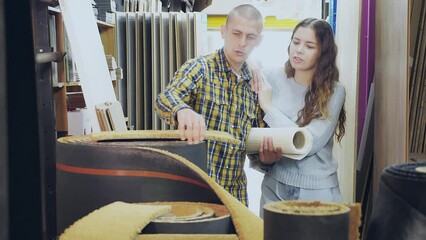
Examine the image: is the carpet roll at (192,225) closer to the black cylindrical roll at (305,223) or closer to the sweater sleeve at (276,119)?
the black cylindrical roll at (305,223)

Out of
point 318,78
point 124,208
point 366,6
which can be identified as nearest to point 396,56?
point 318,78

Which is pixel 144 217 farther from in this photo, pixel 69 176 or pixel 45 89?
pixel 45 89

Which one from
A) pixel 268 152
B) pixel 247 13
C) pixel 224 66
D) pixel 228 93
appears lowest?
pixel 268 152

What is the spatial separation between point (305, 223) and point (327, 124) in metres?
2.00

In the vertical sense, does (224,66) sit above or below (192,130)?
above

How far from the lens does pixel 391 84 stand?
94.4 inches

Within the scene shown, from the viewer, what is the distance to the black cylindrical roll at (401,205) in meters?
0.54

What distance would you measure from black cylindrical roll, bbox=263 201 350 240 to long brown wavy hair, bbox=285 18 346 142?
1.94 m

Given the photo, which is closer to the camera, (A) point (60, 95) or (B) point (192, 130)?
(B) point (192, 130)

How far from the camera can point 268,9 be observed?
286 inches

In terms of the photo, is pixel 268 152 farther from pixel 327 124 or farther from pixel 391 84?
pixel 391 84

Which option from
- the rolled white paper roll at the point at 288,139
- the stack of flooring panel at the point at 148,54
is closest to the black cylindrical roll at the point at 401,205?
the rolled white paper roll at the point at 288,139

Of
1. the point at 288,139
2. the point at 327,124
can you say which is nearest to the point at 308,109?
the point at 327,124

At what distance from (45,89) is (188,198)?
54cm
